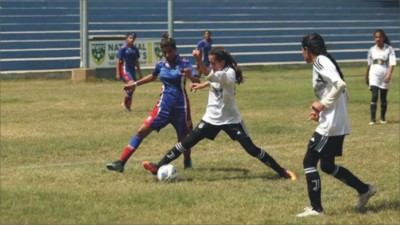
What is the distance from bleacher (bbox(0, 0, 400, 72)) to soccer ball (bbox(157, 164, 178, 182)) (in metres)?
21.4

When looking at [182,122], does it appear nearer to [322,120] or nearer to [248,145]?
[248,145]

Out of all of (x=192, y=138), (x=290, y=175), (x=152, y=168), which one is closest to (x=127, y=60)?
(x=152, y=168)

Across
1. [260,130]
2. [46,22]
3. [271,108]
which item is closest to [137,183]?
[260,130]

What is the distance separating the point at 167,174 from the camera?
9.52 meters

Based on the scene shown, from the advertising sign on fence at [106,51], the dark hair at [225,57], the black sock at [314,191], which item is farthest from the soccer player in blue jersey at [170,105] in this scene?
the advertising sign on fence at [106,51]

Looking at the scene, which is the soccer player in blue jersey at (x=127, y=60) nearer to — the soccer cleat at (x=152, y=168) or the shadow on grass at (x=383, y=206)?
the soccer cleat at (x=152, y=168)

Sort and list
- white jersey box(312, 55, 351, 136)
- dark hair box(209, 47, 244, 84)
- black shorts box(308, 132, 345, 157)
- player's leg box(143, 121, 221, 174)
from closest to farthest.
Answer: white jersey box(312, 55, 351, 136) → black shorts box(308, 132, 345, 157) → dark hair box(209, 47, 244, 84) → player's leg box(143, 121, 221, 174)

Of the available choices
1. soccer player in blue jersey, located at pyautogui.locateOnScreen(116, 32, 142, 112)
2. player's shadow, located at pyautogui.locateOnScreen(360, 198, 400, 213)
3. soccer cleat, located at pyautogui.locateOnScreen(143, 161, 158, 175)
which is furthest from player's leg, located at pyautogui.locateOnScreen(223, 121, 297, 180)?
soccer player in blue jersey, located at pyautogui.locateOnScreen(116, 32, 142, 112)

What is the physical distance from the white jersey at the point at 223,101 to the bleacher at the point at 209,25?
2151cm

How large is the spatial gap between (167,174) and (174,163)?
1.57 metres

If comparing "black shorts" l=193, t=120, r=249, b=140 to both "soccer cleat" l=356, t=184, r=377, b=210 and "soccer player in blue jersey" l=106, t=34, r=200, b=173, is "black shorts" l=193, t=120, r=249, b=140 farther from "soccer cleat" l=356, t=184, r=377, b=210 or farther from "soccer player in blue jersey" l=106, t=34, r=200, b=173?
"soccer cleat" l=356, t=184, r=377, b=210

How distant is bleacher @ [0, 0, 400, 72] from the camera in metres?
31.6

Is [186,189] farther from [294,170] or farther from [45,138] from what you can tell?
[45,138]

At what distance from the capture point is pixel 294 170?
1053cm
